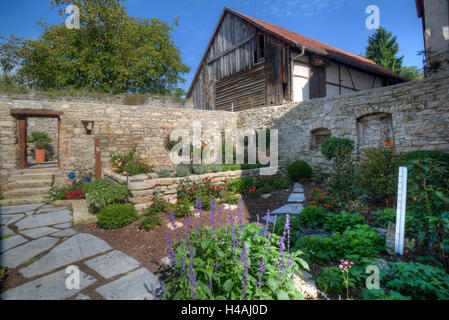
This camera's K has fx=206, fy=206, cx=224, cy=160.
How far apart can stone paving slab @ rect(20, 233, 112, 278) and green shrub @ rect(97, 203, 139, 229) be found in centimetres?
33

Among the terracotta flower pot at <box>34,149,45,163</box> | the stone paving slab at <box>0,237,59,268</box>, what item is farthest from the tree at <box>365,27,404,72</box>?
the terracotta flower pot at <box>34,149,45,163</box>

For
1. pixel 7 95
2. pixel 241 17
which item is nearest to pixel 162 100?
pixel 7 95

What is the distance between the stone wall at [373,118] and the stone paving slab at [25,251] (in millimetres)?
7377

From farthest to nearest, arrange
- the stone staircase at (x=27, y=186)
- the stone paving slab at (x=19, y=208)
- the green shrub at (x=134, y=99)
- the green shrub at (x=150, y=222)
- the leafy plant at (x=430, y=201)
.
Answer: the green shrub at (x=134, y=99), the stone staircase at (x=27, y=186), the stone paving slab at (x=19, y=208), the green shrub at (x=150, y=222), the leafy plant at (x=430, y=201)

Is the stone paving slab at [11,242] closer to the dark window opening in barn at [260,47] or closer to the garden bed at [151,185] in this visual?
the garden bed at [151,185]

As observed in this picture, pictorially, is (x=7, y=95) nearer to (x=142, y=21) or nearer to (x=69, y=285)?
(x=69, y=285)

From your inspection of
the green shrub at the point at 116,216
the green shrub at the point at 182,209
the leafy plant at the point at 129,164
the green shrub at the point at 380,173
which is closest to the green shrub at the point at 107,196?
the green shrub at the point at 116,216

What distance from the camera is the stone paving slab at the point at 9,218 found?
3920mm

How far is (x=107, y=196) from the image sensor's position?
4.27 metres

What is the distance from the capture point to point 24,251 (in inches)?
110

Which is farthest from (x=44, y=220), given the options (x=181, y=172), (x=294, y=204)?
(x=294, y=204)

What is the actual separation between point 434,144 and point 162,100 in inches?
395

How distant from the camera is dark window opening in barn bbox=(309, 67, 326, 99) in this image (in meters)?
9.95

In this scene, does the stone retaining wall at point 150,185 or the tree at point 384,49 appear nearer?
the stone retaining wall at point 150,185
